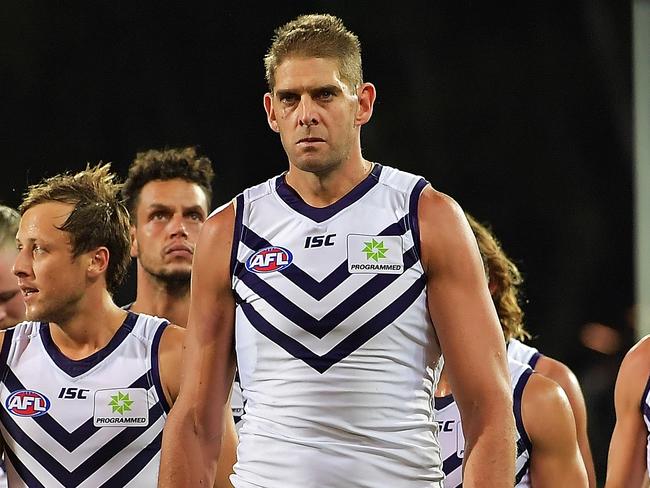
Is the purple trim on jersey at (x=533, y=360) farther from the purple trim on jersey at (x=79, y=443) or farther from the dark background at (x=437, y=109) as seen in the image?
the dark background at (x=437, y=109)

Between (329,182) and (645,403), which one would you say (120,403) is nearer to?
(329,182)

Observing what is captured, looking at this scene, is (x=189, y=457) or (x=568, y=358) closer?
(x=189, y=457)

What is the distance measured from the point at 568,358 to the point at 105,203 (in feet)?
16.5

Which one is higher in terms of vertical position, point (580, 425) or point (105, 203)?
point (105, 203)

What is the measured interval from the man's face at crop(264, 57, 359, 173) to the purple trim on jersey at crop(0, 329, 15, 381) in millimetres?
1136

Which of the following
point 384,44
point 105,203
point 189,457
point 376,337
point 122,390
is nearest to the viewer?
point 376,337

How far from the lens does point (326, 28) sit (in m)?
2.75

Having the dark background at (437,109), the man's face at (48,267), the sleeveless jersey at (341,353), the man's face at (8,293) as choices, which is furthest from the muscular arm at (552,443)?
the dark background at (437,109)

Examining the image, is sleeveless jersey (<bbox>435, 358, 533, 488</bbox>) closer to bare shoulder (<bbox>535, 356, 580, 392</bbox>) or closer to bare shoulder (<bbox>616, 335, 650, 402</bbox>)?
bare shoulder (<bbox>616, 335, 650, 402</bbox>)

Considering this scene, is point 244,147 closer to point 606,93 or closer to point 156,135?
point 156,135

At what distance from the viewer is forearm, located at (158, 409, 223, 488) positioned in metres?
2.71

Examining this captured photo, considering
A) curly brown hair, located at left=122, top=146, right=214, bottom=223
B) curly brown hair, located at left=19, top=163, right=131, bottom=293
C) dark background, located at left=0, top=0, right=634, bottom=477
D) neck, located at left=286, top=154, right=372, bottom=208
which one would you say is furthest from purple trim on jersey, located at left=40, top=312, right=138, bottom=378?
dark background, located at left=0, top=0, right=634, bottom=477

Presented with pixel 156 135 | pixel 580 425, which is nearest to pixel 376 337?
pixel 580 425

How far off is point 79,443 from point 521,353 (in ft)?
5.09
